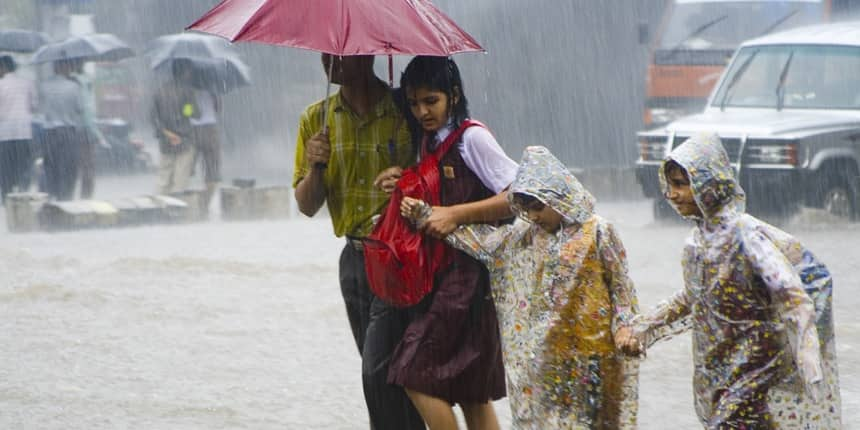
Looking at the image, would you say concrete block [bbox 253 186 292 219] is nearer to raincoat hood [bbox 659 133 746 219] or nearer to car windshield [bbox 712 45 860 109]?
car windshield [bbox 712 45 860 109]

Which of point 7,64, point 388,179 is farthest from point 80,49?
point 388,179

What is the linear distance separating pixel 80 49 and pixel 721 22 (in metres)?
7.71

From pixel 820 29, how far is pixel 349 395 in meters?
9.19

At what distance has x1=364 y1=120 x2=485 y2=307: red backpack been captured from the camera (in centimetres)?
437

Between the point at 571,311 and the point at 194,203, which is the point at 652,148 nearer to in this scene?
the point at 194,203

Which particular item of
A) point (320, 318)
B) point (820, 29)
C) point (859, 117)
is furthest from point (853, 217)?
point (320, 318)

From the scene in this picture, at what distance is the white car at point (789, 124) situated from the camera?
1271cm

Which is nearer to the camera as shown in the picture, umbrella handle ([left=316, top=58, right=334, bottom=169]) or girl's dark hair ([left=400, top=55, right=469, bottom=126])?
girl's dark hair ([left=400, top=55, right=469, bottom=126])

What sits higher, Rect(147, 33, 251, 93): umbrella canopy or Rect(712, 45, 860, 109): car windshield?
Rect(147, 33, 251, 93): umbrella canopy

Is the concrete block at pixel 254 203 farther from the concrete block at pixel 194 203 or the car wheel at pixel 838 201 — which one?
the car wheel at pixel 838 201

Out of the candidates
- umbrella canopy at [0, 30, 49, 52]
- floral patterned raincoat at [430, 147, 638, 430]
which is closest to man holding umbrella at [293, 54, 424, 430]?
floral patterned raincoat at [430, 147, 638, 430]

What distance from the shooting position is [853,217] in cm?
1330

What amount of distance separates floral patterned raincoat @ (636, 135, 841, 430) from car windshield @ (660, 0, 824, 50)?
12503 mm

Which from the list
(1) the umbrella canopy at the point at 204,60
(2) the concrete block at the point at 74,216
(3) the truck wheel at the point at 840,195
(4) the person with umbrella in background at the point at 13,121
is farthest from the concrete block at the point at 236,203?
(3) the truck wheel at the point at 840,195
